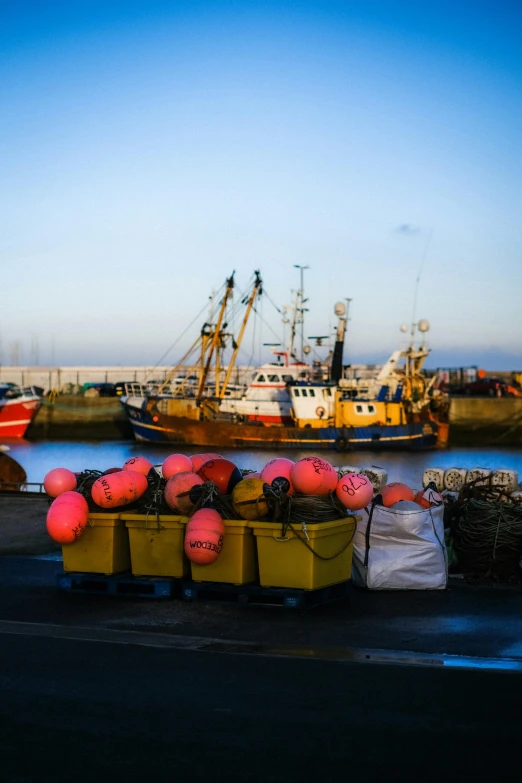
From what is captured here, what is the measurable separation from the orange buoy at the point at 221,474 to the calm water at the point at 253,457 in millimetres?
27454

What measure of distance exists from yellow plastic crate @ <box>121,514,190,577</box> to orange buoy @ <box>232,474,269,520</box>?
1.72ft

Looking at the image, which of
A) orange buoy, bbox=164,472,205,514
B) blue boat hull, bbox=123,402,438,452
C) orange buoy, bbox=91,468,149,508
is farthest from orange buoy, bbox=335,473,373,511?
blue boat hull, bbox=123,402,438,452

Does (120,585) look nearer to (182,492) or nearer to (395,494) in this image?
(182,492)

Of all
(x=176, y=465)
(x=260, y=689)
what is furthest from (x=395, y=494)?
(x=260, y=689)

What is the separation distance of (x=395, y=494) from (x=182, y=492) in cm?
210

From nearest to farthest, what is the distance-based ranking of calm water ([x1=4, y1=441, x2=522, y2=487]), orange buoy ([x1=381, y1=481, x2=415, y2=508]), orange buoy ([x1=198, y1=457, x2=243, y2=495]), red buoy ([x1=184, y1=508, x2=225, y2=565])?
red buoy ([x1=184, y1=508, x2=225, y2=565]) → orange buoy ([x1=198, y1=457, x2=243, y2=495]) → orange buoy ([x1=381, y1=481, x2=415, y2=508]) → calm water ([x1=4, y1=441, x2=522, y2=487])

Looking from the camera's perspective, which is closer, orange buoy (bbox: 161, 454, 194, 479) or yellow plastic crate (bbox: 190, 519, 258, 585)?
yellow plastic crate (bbox: 190, 519, 258, 585)

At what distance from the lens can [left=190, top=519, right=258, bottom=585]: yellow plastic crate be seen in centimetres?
770

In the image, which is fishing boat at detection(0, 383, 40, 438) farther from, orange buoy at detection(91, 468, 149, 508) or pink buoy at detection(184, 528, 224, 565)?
pink buoy at detection(184, 528, 224, 565)

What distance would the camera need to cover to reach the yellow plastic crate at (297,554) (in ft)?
24.7

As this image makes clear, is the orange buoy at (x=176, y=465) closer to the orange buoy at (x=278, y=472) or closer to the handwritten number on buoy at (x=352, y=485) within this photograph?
the orange buoy at (x=278, y=472)

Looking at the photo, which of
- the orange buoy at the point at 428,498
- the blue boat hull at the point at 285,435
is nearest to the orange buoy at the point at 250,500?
the orange buoy at the point at 428,498

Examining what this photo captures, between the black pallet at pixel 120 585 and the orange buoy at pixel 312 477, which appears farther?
the black pallet at pixel 120 585

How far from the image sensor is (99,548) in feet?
26.9
